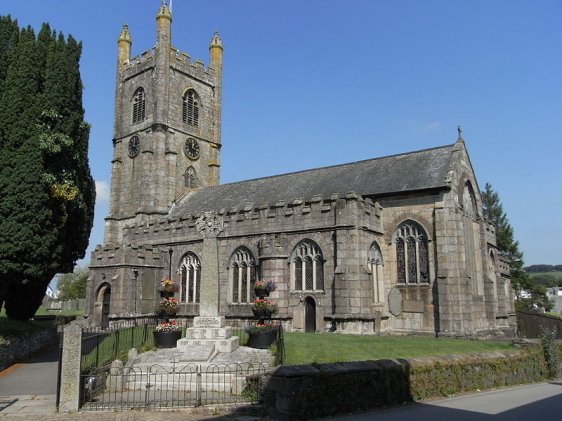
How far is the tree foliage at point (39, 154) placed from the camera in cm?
1759

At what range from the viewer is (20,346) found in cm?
2031

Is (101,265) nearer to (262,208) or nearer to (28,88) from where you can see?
(262,208)

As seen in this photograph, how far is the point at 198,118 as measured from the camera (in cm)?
4338

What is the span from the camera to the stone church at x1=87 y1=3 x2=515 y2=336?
24047mm

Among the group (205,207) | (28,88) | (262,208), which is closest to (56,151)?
(28,88)

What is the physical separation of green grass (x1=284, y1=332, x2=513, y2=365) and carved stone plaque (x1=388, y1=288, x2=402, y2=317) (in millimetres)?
4821

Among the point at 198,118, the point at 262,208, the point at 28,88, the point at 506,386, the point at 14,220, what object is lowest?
the point at 506,386

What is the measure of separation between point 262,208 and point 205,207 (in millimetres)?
9082

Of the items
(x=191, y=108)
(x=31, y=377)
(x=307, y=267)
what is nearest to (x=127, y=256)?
(x=307, y=267)

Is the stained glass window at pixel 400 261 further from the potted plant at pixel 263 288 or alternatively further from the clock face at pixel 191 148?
the clock face at pixel 191 148

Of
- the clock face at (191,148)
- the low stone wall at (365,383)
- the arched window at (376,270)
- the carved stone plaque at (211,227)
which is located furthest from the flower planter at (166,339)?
the clock face at (191,148)

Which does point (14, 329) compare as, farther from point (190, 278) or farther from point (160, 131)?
point (160, 131)

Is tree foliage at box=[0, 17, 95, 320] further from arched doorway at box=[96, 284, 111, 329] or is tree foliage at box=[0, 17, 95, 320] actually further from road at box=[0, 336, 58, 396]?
arched doorway at box=[96, 284, 111, 329]

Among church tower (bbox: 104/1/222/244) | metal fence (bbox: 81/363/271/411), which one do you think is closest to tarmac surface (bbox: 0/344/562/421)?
metal fence (bbox: 81/363/271/411)
